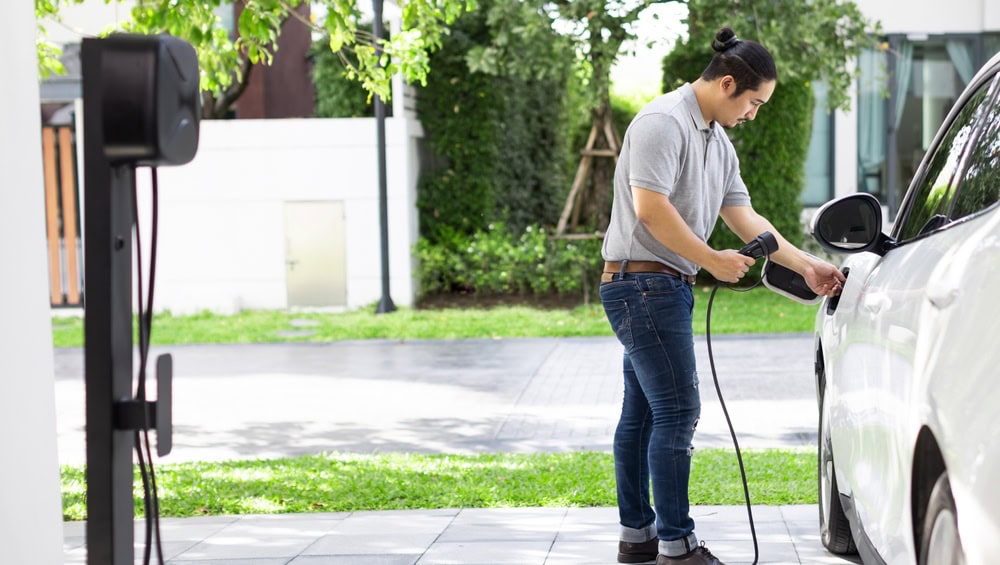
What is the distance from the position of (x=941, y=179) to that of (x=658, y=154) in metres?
0.98

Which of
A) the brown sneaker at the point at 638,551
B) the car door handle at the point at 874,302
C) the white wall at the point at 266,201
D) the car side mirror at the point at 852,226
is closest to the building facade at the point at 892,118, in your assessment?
the white wall at the point at 266,201

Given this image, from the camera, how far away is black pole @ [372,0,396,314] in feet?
48.0

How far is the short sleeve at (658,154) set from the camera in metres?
4.32

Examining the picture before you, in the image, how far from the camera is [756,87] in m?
4.34

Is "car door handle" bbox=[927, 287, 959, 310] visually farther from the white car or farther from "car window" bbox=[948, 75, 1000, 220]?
"car window" bbox=[948, 75, 1000, 220]

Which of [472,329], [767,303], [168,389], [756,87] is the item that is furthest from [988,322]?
[767,303]

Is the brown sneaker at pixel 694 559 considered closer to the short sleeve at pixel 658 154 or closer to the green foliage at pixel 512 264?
the short sleeve at pixel 658 154

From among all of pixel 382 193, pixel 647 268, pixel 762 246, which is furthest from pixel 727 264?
pixel 382 193

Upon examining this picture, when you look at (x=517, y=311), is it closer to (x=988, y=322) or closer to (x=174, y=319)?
(x=174, y=319)

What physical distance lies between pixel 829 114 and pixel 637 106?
4.58 metres

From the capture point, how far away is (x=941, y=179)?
369 centimetres

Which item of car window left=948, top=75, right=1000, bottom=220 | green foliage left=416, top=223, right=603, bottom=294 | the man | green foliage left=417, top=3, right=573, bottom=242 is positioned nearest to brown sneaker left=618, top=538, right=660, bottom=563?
the man

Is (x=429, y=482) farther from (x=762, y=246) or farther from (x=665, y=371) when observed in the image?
(x=762, y=246)

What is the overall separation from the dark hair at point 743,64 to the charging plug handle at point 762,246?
50cm
